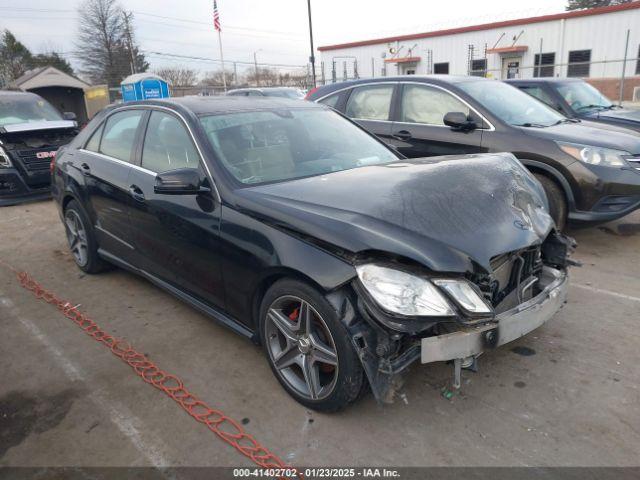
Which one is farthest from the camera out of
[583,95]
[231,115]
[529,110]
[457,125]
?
[583,95]

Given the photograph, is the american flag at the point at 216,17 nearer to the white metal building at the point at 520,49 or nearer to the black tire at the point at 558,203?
the white metal building at the point at 520,49

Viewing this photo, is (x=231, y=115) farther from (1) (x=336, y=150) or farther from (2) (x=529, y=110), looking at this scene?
(2) (x=529, y=110)

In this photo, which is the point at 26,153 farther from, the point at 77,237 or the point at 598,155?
the point at 598,155

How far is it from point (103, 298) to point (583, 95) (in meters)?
8.41

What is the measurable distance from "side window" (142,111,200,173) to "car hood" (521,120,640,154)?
12.0 feet

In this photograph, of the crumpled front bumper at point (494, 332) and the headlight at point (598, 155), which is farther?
the headlight at point (598, 155)

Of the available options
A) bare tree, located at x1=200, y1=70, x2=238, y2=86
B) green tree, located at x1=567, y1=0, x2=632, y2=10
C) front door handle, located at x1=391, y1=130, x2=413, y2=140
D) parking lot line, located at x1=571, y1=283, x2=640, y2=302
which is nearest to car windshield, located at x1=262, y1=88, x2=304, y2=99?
front door handle, located at x1=391, y1=130, x2=413, y2=140

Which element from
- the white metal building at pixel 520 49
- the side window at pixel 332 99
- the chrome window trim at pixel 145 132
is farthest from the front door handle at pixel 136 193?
the white metal building at pixel 520 49

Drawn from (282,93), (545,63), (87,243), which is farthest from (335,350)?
(545,63)

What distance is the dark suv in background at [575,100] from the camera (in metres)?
7.97

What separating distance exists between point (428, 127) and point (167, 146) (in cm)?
328

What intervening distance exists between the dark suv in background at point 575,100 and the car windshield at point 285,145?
18.1ft

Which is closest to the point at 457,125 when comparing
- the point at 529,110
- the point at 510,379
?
the point at 529,110

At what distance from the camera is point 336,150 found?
363cm
